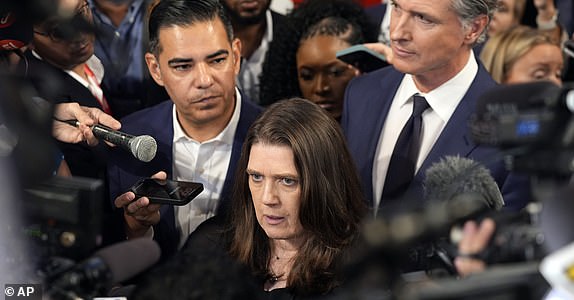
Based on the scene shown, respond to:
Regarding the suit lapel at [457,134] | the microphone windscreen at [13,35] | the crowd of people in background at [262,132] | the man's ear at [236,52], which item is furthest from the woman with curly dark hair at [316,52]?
the microphone windscreen at [13,35]

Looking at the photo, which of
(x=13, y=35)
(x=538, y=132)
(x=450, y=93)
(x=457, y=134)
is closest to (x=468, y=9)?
(x=450, y=93)

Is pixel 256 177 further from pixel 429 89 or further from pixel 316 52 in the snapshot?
pixel 316 52

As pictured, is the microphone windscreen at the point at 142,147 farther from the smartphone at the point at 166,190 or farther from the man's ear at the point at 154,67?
the man's ear at the point at 154,67

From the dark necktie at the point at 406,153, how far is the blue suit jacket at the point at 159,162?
417mm

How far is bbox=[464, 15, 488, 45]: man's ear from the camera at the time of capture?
249cm

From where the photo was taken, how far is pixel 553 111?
155 centimetres

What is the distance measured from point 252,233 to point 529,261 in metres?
0.92

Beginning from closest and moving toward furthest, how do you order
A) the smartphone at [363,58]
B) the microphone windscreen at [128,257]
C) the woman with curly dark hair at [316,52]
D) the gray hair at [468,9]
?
the microphone windscreen at [128,257] → the gray hair at [468,9] → the smartphone at [363,58] → the woman with curly dark hair at [316,52]

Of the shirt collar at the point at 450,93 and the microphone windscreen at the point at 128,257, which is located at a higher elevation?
the shirt collar at the point at 450,93

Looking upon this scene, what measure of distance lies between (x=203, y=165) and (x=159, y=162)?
0.12 m

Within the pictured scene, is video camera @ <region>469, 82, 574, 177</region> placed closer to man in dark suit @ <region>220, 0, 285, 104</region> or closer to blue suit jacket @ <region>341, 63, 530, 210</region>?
blue suit jacket @ <region>341, 63, 530, 210</region>

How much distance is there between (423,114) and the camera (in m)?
2.53

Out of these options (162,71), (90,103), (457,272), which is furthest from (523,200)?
(90,103)

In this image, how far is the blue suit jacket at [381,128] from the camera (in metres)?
2.22
